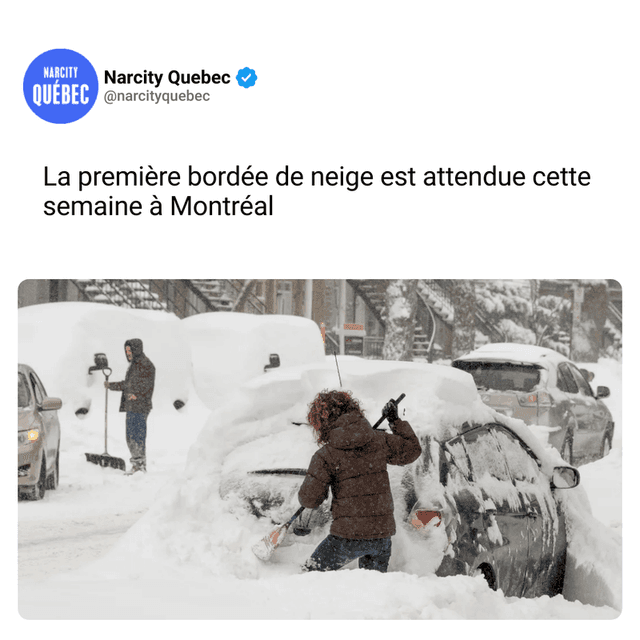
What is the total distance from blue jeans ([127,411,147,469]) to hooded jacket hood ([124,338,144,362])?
0.48 meters

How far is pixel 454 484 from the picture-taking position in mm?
5168

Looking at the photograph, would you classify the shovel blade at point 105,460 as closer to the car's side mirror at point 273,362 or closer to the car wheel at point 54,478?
the car wheel at point 54,478

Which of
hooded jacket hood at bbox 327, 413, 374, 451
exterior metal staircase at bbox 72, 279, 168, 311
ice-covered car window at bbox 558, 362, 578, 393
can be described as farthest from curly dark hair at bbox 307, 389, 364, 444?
ice-covered car window at bbox 558, 362, 578, 393

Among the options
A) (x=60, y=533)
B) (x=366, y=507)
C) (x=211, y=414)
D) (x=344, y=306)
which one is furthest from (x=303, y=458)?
(x=60, y=533)

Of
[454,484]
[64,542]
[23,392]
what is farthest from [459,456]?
[23,392]

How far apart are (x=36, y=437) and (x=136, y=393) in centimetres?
84

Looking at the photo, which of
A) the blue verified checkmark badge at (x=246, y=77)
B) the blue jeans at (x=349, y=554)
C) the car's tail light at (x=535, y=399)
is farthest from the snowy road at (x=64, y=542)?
the blue verified checkmark badge at (x=246, y=77)

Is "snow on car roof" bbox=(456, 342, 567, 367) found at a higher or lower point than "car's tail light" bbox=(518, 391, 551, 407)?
higher

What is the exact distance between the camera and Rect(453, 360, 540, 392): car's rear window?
6.32 m

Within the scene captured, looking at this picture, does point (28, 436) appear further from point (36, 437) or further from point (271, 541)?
point (271, 541)

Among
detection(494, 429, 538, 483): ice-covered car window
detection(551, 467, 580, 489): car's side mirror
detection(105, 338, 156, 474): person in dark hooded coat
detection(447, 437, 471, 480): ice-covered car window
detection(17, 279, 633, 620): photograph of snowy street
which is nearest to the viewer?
detection(17, 279, 633, 620): photograph of snowy street

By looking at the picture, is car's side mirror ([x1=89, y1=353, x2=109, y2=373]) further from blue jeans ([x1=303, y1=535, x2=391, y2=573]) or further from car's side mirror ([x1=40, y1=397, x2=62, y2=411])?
blue jeans ([x1=303, y1=535, x2=391, y2=573])

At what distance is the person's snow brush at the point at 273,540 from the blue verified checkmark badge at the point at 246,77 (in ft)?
10.4

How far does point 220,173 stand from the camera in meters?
6.19
